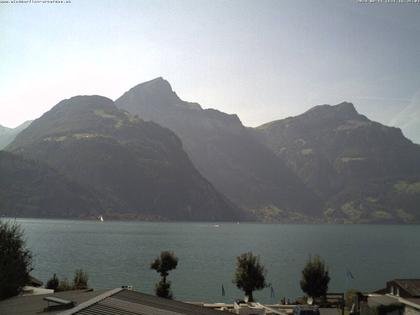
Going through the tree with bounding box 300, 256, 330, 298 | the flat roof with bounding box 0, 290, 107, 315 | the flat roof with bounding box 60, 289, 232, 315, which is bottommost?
the tree with bounding box 300, 256, 330, 298

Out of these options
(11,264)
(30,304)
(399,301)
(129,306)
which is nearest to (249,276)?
(399,301)

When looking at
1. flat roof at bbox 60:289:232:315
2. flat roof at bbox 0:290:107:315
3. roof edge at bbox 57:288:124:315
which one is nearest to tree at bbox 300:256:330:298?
flat roof at bbox 60:289:232:315

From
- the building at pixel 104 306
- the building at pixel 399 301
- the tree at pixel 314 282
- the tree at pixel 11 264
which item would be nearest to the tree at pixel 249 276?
the tree at pixel 314 282

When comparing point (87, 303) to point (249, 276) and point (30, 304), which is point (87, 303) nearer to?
point (30, 304)

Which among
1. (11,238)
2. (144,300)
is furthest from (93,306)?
(11,238)

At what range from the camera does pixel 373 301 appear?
195 feet

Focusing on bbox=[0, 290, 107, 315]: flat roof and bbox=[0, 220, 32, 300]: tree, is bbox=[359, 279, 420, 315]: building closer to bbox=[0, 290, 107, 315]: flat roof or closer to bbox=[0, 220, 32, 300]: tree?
bbox=[0, 290, 107, 315]: flat roof

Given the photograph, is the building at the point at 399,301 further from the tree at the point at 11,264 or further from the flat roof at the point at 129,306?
the tree at the point at 11,264

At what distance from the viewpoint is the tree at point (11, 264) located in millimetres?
47688

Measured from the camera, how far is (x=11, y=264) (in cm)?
5138

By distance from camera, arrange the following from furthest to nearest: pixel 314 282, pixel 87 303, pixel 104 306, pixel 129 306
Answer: pixel 314 282
pixel 129 306
pixel 87 303
pixel 104 306

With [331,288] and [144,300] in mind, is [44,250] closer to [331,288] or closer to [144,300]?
[331,288]

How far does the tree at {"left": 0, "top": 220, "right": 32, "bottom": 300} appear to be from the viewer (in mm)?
47688

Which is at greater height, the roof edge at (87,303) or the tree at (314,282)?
the roof edge at (87,303)
